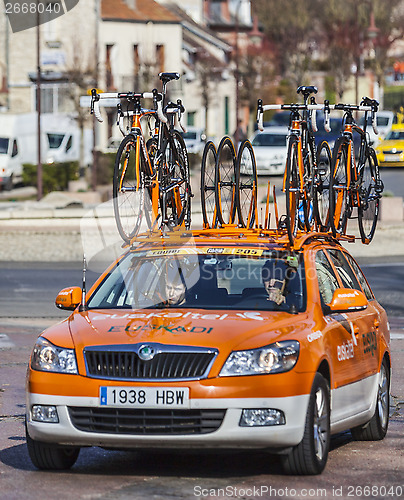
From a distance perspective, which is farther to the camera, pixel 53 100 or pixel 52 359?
pixel 53 100

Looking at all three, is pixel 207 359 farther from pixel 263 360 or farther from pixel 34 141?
pixel 34 141

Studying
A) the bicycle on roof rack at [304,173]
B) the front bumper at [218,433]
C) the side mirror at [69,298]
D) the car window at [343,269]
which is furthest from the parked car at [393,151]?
the front bumper at [218,433]

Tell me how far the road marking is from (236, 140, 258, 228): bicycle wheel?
4.22m

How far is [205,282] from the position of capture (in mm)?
8742

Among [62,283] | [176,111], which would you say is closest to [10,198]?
[62,283]

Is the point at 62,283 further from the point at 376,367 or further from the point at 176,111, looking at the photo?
the point at 376,367

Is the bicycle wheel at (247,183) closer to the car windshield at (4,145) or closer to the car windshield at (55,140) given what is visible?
the car windshield at (4,145)

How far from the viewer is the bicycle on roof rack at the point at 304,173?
998 cm

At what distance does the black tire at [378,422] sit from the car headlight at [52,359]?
2.51m

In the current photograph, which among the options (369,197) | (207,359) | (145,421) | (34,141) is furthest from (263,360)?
(34,141)

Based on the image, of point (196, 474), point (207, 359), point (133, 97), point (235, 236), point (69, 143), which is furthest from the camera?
point (69, 143)

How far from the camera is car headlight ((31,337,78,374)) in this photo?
25.3ft

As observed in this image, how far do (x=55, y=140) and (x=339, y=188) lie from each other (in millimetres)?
45488

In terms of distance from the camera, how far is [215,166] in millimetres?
11508
